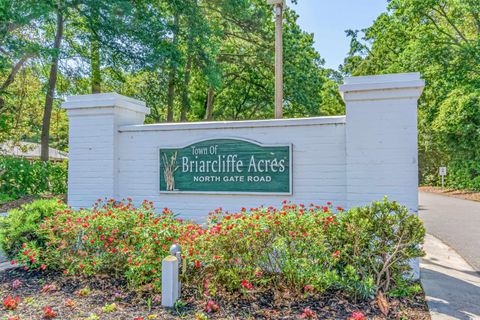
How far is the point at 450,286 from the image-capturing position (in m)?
4.30

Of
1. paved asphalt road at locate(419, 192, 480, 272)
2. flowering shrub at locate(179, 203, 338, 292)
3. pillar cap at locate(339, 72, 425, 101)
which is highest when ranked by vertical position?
pillar cap at locate(339, 72, 425, 101)

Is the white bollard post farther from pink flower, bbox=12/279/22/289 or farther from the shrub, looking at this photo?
pink flower, bbox=12/279/22/289

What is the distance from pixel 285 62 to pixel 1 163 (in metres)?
11.3

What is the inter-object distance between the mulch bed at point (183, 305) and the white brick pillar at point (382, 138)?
4.16 ft

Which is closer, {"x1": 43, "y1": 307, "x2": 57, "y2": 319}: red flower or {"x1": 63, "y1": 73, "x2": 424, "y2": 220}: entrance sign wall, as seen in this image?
{"x1": 43, "y1": 307, "x2": 57, "y2": 319}: red flower

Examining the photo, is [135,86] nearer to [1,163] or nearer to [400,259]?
[1,163]

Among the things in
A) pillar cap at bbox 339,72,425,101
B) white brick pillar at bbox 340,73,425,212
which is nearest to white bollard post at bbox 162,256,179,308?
white brick pillar at bbox 340,73,425,212

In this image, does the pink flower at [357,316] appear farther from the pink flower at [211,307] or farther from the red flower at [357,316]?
the pink flower at [211,307]

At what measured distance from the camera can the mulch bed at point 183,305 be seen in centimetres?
343

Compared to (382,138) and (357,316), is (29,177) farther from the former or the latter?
(357,316)

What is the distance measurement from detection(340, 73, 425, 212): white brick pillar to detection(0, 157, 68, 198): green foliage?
8.99 metres

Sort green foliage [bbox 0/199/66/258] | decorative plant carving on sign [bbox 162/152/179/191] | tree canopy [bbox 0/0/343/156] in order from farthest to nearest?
tree canopy [bbox 0/0/343/156] → decorative plant carving on sign [bbox 162/152/179/191] → green foliage [bbox 0/199/66/258]

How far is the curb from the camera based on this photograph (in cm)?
348

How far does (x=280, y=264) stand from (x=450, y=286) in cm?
213
